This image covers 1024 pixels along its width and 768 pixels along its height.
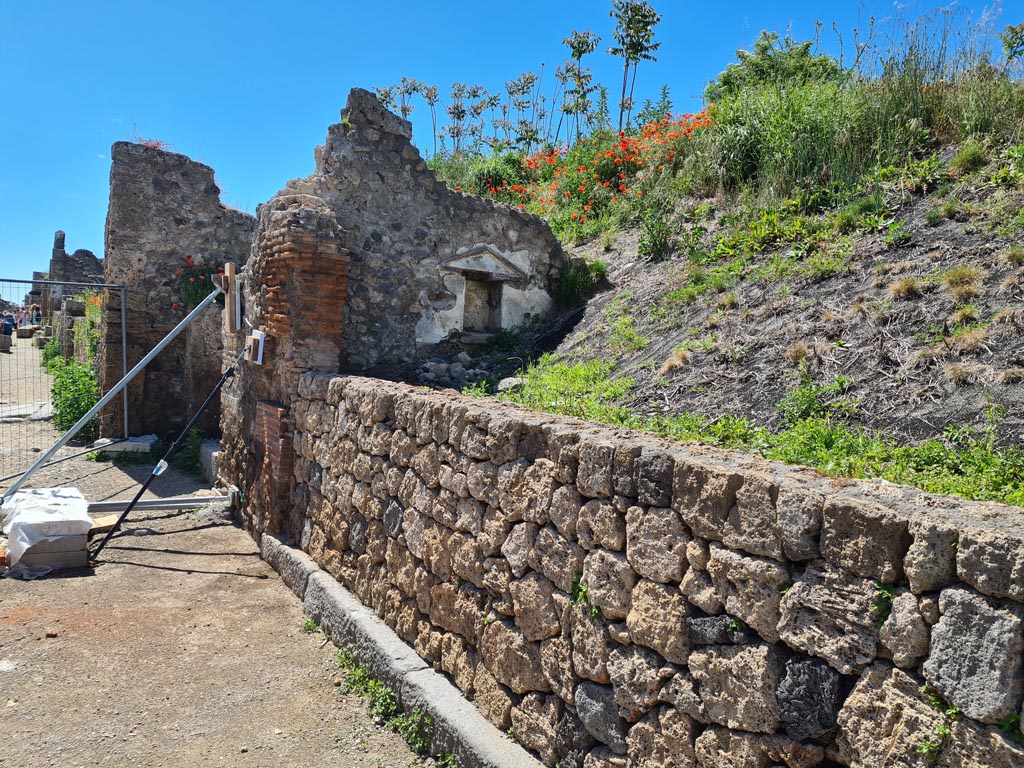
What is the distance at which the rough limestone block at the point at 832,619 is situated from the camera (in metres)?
1.90

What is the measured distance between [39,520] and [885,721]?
646cm

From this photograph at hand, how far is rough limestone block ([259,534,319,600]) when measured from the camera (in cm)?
557

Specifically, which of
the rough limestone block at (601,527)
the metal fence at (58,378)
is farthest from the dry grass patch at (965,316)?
the metal fence at (58,378)

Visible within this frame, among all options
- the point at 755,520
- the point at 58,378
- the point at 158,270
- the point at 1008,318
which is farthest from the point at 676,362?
the point at 58,378

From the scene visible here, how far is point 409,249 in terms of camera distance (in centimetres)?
745

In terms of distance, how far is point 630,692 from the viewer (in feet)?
8.67

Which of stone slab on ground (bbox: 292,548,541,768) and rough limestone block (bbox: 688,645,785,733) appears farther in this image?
stone slab on ground (bbox: 292,548,541,768)

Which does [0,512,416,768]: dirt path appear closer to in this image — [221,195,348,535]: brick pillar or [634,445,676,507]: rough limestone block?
[221,195,348,535]: brick pillar

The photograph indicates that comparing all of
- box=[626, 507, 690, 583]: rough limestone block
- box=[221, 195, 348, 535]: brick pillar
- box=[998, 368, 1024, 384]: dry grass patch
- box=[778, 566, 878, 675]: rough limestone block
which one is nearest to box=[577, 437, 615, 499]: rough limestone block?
box=[626, 507, 690, 583]: rough limestone block

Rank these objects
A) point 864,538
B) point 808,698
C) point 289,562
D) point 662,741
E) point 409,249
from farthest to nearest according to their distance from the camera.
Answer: point 409,249, point 289,562, point 662,741, point 808,698, point 864,538

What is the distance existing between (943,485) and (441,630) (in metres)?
2.62

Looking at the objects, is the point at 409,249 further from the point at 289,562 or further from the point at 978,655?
the point at 978,655

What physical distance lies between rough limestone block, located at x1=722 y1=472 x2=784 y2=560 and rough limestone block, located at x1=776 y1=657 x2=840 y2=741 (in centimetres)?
31

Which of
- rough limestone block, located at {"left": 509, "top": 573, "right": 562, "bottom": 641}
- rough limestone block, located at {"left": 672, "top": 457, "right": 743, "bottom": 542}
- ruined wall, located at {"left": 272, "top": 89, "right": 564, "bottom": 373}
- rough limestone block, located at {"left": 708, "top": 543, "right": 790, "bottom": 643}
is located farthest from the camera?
ruined wall, located at {"left": 272, "top": 89, "right": 564, "bottom": 373}
